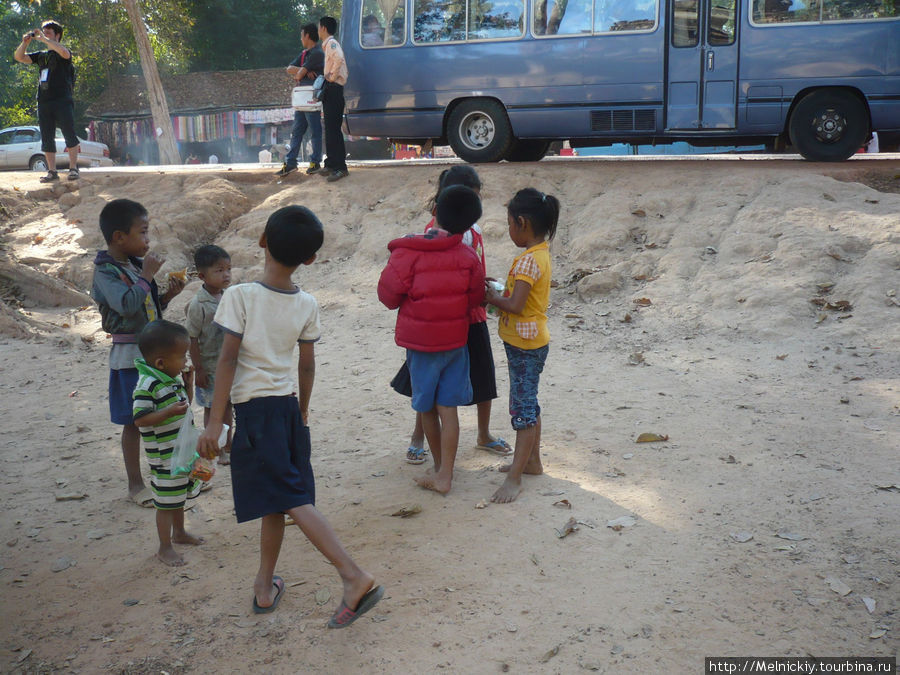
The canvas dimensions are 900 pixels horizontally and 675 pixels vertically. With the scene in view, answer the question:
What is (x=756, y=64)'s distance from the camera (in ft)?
29.8

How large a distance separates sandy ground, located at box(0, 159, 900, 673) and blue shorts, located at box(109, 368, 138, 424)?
525mm

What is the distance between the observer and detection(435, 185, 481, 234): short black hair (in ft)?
12.1

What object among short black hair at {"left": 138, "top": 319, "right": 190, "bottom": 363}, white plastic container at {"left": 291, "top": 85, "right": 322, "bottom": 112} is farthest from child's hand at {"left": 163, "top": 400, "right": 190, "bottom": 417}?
white plastic container at {"left": 291, "top": 85, "right": 322, "bottom": 112}

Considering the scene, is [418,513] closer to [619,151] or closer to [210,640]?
[210,640]

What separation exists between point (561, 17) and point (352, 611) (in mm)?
8552

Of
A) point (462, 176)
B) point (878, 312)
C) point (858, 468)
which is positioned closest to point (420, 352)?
point (462, 176)

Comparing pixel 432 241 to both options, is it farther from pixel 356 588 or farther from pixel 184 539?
pixel 184 539

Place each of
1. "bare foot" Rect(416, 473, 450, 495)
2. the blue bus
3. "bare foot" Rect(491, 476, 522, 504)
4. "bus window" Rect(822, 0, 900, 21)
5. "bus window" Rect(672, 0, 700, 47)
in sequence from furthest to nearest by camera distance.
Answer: "bus window" Rect(672, 0, 700, 47) < the blue bus < "bus window" Rect(822, 0, 900, 21) < "bare foot" Rect(416, 473, 450, 495) < "bare foot" Rect(491, 476, 522, 504)

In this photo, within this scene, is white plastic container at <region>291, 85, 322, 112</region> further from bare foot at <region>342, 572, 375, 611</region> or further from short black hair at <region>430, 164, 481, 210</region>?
bare foot at <region>342, 572, 375, 611</region>

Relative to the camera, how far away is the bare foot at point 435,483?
3871 mm

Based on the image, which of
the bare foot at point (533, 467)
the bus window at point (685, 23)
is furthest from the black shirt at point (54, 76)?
the bare foot at point (533, 467)

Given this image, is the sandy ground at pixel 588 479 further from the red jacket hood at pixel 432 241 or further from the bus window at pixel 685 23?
Answer: the bus window at pixel 685 23

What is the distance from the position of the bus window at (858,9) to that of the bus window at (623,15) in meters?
1.93

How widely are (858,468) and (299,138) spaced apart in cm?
851
